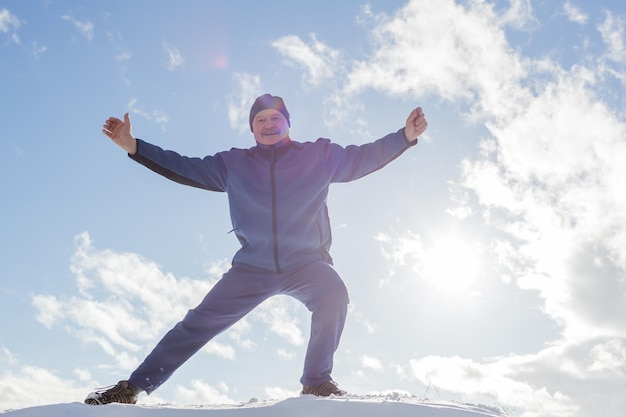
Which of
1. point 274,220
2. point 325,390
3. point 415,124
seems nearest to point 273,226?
point 274,220

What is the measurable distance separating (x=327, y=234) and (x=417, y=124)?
130 cm

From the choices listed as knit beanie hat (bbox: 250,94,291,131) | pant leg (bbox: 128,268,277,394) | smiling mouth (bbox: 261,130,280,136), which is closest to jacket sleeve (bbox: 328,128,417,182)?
smiling mouth (bbox: 261,130,280,136)

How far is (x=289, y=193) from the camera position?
480 cm

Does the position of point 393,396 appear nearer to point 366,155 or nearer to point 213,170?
point 366,155

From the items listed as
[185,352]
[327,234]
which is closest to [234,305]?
[185,352]

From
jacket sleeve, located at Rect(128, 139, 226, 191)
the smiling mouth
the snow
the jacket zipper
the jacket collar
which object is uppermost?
the smiling mouth

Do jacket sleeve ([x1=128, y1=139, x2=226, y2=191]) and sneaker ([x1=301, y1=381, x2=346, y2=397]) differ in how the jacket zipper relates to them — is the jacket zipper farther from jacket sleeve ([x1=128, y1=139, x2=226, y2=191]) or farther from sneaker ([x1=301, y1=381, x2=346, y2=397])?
sneaker ([x1=301, y1=381, x2=346, y2=397])

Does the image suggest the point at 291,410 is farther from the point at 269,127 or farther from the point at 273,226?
the point at 269,127

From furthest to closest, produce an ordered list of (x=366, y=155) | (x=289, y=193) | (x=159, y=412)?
1. (x=366, y=155)
2. (x=289, y=193)
3. (x=159, y=412)

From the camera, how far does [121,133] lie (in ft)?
16.6

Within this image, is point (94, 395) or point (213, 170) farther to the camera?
point (213, 170)

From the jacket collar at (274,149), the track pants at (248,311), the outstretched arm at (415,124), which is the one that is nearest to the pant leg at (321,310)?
the track pants at (248,311)

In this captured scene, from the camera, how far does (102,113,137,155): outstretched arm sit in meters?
5.07

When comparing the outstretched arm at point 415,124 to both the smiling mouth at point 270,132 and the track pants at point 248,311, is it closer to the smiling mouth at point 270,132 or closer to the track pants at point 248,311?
the smiling mouth at point 270,132
